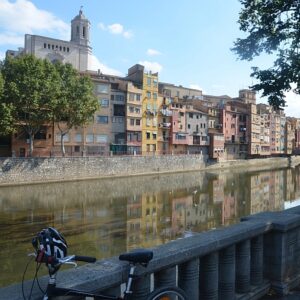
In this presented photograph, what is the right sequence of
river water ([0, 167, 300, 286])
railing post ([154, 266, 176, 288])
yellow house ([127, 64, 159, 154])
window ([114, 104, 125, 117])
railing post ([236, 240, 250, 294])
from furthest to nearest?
yellow house ([127, 64, 159, 154]) → window ([114, 104, 125, 117]) → river water ([0, 167, 300, 286]) → railing post ([236, 240, 250, 294]) → railing post ([154, 266, 176, 288])

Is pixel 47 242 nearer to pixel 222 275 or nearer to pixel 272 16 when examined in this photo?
pixel 222 275

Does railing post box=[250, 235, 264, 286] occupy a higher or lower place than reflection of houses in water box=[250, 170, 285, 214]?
higher

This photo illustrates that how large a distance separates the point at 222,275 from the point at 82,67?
326 feet

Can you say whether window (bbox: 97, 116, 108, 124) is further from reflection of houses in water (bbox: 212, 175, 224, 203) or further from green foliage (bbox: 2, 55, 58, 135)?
reflection of houses in water (bbox: 212, 175, 224, 203)

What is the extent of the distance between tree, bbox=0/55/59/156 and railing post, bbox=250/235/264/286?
40.2 m

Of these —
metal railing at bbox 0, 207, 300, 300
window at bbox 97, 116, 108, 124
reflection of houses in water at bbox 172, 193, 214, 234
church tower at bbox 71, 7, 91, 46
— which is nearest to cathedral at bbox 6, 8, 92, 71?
church tower at bbox 71, 7, 91, 46

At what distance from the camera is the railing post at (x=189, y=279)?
4.04 m

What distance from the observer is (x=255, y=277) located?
17.2 feet

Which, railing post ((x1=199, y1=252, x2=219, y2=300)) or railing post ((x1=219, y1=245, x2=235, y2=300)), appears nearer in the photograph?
railing post ((x1=199, y1=252, x2=219, y2=300))

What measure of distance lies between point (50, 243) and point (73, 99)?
46156 mm

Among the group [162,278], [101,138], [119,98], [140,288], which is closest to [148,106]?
[119,98]

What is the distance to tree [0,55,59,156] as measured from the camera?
42625 millimetres

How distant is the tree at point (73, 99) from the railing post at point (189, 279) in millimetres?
43500

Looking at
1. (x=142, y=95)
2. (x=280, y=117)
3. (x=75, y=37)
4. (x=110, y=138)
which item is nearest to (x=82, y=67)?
(x=75, y=37)
